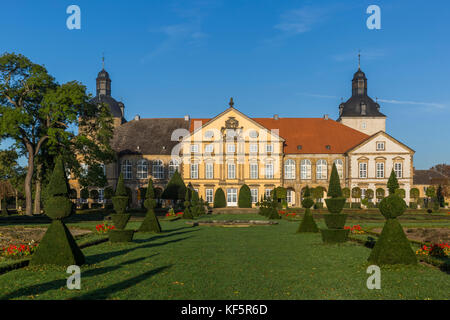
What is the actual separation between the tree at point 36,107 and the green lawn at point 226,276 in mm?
21869

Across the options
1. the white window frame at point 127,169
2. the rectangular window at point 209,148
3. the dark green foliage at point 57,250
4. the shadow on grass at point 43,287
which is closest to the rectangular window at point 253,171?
the rectangular window at point 209,148

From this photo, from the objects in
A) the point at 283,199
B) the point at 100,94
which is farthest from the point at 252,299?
the point at 100,94

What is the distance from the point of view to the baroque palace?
54.9 meters

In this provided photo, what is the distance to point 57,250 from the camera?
1245cm

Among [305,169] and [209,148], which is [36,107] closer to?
[209,148]

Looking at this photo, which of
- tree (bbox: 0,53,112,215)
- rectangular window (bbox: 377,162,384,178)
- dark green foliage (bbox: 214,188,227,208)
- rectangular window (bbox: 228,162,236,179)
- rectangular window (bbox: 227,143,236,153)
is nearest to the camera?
tree (bbox: 0,53,112,215)

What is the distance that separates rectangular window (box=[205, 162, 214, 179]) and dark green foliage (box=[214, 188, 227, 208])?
2.24 meters

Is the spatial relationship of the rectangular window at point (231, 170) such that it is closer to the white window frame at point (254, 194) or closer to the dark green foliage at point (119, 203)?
the white window frame at point (254, 194)

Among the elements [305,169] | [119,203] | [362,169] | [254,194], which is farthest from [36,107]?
[362,169]

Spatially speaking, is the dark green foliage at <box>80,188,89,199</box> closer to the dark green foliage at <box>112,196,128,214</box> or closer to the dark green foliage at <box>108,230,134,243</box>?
the dark green foliage at <box>112,196,128,214</box>

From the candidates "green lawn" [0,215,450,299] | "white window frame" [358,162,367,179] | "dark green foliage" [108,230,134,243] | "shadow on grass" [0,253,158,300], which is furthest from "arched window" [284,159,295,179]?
"shadow on grass" [0,253,158,300]

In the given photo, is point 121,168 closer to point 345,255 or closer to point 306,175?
point 306,175

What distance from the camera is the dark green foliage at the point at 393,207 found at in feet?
40.0

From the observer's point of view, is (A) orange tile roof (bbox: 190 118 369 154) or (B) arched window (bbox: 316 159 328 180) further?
(A) orange tile roof (bbox: 190 118 369 154)
